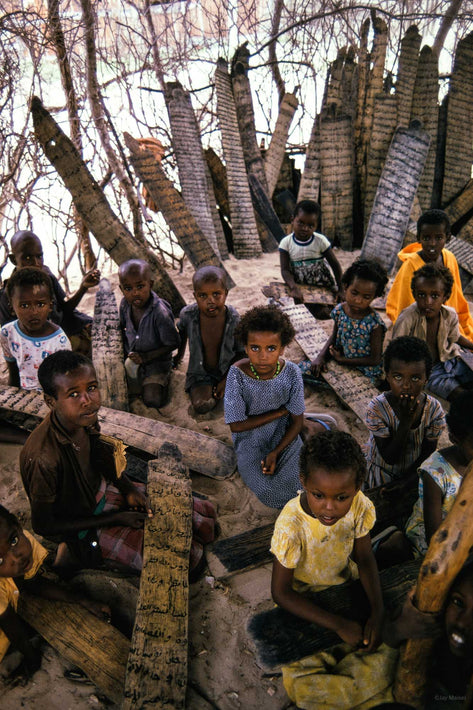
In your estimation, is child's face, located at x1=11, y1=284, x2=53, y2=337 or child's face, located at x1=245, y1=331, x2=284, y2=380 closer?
child's face, located at x1=245, y1=331, x2=284, y2=380

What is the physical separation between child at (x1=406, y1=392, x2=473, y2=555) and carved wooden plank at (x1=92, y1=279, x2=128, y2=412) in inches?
83.6

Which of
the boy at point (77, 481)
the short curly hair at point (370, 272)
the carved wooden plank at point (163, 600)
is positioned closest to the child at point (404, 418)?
the short curly hair at point (370, 272)

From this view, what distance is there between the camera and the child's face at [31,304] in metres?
2.77

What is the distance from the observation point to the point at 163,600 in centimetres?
188

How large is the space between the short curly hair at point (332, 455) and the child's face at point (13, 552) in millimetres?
1099

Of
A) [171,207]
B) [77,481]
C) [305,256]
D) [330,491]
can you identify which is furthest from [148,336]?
[330,491]

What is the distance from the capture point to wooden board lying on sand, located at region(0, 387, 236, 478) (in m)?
2.75

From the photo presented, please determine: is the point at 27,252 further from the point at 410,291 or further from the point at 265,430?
the point at 410,291

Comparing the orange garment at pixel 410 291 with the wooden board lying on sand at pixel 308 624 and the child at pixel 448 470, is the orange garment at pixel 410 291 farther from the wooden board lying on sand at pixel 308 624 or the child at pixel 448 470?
the wooden board lying on sand at pixel 308 624

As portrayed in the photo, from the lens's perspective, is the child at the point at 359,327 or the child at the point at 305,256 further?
the child at the point at 305,256

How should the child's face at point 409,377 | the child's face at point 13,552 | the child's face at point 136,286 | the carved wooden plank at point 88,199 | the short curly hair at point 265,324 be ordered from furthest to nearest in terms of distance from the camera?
the carved wooden plank at point 88,199 → the child's face at point 136,286 → the short curly hair at point 265,324 → the child's face at point 409,377 → the child's face at point 13,552

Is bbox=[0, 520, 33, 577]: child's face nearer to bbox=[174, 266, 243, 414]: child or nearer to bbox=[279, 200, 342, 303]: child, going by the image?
bbox=[174, 266, 243, 414]: child

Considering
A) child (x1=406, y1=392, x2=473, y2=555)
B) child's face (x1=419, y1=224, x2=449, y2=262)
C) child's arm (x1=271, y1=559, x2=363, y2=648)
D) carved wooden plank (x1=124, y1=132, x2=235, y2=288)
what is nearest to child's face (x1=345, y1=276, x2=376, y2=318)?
child's face (x1=419, y1=224, x2=449, y2=262)

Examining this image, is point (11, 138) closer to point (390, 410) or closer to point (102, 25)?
point (102, 25)
